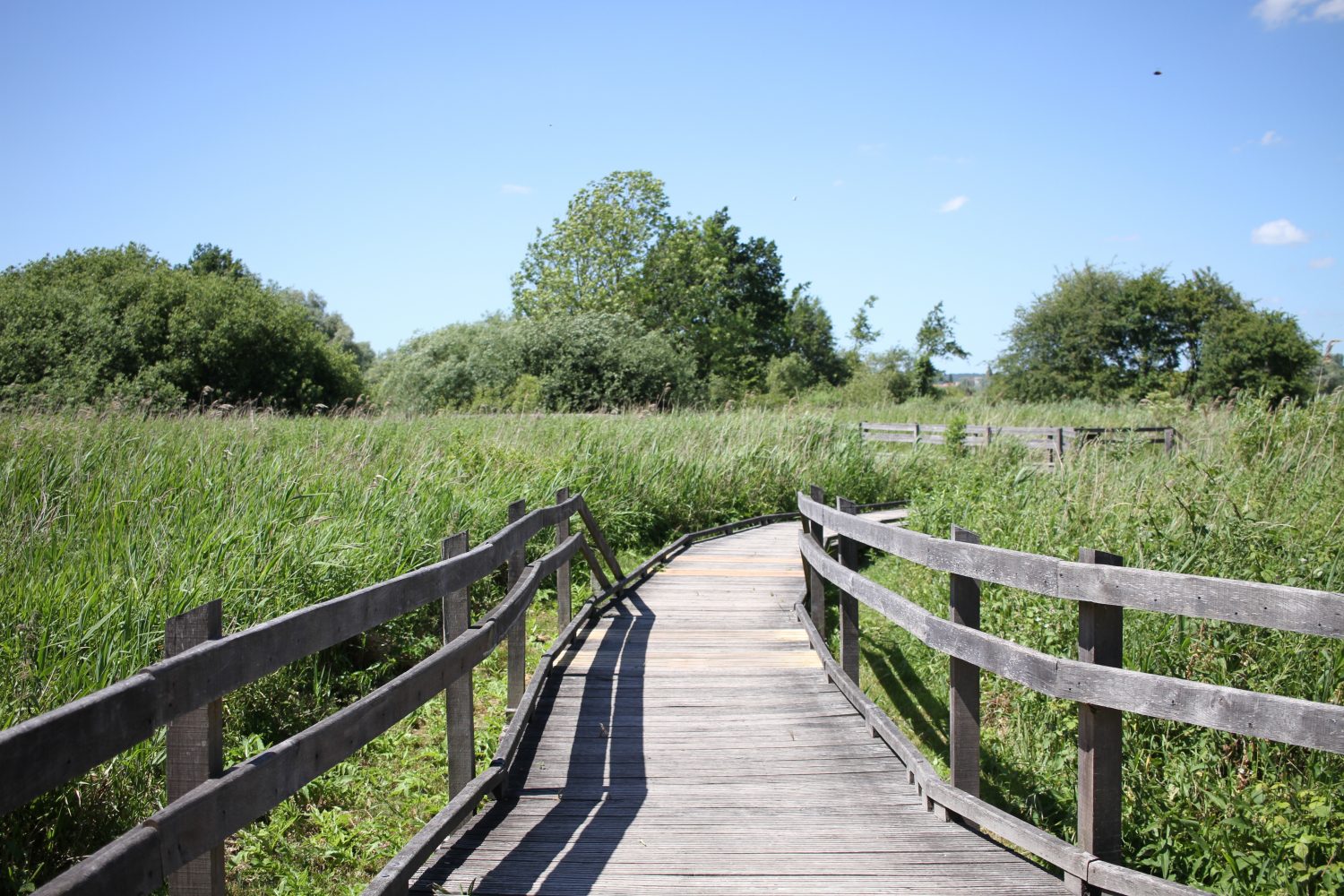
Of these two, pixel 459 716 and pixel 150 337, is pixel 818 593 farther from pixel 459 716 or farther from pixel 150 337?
pixel 150 337

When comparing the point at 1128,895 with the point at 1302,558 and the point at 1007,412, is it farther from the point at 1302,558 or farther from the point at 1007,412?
the point at 1007,412

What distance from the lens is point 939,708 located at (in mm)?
7629

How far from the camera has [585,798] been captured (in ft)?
14.2

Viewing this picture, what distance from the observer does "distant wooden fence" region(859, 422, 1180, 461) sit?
16.4 meters

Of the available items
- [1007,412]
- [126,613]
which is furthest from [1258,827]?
[1007,412]

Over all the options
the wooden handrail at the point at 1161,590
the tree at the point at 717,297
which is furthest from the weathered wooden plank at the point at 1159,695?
the tree at the point at 717,297

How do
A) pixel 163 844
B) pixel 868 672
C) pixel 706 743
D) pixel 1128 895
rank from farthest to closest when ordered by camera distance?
pixel 868 672 → pixel 706 743 → pixel 1128 895 → pixel 163 844

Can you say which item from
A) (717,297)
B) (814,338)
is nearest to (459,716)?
(717,297)

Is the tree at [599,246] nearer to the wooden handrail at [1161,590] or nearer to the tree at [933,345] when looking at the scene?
the tree at [933,345]

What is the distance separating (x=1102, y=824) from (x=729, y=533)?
10.5 m

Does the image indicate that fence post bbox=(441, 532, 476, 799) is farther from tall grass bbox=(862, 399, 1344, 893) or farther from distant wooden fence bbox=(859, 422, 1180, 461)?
distant wooden fence bbox=(859, 422, 1180, 461)

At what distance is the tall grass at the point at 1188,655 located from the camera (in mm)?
4000

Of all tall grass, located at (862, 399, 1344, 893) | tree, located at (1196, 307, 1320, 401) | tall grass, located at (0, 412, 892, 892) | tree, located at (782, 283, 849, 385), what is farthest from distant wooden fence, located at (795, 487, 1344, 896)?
tree, located at (782, 283, 849, 385)

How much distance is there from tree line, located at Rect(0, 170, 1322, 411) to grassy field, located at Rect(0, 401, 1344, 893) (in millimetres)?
3507
